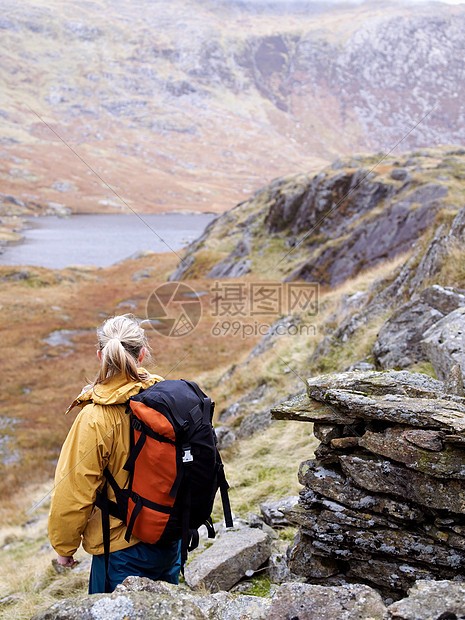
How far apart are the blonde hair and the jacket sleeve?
325mm

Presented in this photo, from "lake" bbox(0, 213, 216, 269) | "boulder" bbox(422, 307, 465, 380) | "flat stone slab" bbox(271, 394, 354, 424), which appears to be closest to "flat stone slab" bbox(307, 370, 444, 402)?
"flat stone slab" bbox(271, 394, 354, 424)

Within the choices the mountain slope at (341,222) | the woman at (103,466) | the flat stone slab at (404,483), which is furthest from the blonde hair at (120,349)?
the mountain slope at (341,222)

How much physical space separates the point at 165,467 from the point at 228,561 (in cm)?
237

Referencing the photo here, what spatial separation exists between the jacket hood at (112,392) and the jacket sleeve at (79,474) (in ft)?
0.29

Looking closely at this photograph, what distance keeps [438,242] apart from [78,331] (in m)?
25.6

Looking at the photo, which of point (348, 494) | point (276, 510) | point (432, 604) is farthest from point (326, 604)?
point (276, 510)

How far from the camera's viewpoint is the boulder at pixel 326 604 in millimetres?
2734

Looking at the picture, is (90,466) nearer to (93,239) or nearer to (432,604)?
(432,604)

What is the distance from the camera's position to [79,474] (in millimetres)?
3145

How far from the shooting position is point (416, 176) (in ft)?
93.5

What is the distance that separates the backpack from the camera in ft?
10.4

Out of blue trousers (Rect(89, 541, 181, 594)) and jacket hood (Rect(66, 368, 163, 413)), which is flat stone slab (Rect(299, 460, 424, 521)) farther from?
jacket hood (Rect(66, 368, 163, 413))

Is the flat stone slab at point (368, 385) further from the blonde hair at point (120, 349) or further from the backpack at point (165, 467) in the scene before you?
the blonde hair at point (120, 349)

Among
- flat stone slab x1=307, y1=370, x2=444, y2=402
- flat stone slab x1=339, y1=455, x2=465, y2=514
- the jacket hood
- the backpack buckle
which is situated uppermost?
the jacket hood
